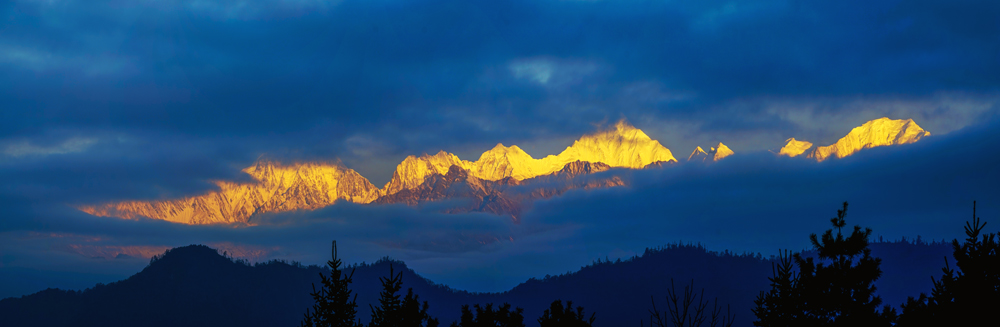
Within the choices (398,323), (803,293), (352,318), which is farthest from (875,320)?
(352,318)

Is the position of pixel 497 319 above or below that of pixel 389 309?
below

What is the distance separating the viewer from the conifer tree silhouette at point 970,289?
34.5 metres

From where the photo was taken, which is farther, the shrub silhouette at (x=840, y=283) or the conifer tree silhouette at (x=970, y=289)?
the shrub silhouette at (x=840, y=283)

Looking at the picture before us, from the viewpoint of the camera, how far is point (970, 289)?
3528cm

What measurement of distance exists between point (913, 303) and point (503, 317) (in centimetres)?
5453

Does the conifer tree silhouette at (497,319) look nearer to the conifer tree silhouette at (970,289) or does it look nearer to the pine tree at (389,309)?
the pine tree at (389,309)

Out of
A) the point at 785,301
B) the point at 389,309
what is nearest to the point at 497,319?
the point at 389,309

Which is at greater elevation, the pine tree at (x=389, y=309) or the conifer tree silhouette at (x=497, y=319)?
the pine tree at (x=389, y=309)

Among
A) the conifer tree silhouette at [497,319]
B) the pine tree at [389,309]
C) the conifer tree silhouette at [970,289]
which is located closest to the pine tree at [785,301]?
the conifer tree silhouette at [970,289]

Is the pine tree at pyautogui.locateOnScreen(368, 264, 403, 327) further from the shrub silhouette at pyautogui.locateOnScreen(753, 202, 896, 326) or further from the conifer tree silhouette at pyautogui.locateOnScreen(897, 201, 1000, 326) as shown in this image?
the conifer tree silhouette at pyautogui.locateOnScreen(897, 201, 1000, 326)

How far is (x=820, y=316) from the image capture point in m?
54.0

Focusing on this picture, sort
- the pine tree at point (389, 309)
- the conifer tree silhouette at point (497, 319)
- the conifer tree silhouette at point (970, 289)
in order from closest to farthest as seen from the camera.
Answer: the conifer tree silhouette at point (970, 289) → the pine tree at point (389, 309) → the conifer tree silhouette at point (497, 319)

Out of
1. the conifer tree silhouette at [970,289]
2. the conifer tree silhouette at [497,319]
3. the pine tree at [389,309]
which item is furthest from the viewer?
the conifer tree silhouette at [497,319]

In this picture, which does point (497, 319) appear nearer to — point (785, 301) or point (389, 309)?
point (389, 309)
